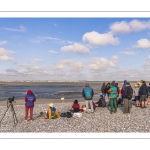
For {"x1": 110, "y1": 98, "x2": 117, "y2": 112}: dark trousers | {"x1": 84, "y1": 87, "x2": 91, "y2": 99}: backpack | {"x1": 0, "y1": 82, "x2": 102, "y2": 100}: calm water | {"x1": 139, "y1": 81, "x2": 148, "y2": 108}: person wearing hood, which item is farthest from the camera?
{"x1": 0, "y1": 82, "x2": 102, "y2": 100}: calm water

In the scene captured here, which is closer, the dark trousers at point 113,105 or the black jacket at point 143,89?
the dark trousers at point 113,105

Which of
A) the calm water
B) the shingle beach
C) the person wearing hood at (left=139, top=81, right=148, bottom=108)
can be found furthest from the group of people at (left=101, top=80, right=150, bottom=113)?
the calm water

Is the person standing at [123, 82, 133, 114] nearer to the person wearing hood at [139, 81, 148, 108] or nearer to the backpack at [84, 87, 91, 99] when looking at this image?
the person wearing hood at [139, 81, 148, 108]

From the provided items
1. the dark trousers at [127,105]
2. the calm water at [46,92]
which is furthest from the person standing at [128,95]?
the calm water at [46,92]

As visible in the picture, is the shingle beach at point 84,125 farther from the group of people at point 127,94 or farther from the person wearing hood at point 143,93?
the person wearing hood at point 143,93

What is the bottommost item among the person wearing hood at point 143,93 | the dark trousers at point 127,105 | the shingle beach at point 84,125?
the shingle beach at point 84,125

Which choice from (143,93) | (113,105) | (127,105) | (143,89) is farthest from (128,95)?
(143,93)

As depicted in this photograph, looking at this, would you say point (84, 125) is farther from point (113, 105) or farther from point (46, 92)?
point (46, 92)

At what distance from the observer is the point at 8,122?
13500 mm

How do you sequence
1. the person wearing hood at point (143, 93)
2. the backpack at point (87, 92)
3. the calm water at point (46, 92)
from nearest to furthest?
1. the backpack at point (87, 92)
2. the person wearing hood at point (143, 93)
3. the calm water at point (46, 92)
